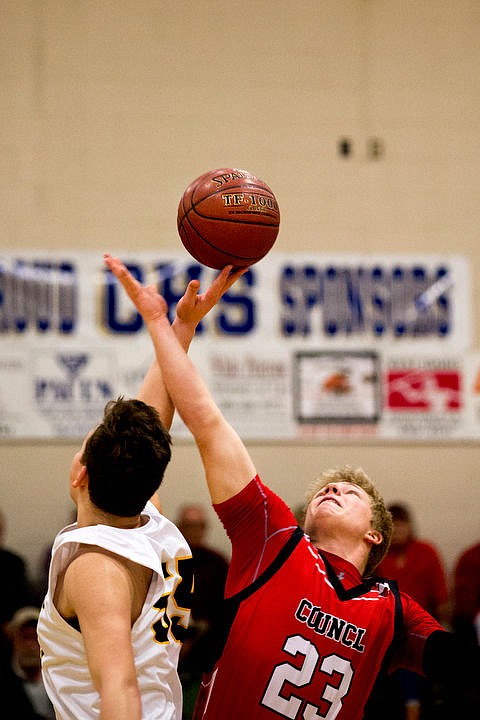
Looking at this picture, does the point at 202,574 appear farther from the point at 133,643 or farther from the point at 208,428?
the point at 133,643

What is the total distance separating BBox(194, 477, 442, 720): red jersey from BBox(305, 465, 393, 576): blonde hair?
0.89ft

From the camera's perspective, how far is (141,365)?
8.82 m

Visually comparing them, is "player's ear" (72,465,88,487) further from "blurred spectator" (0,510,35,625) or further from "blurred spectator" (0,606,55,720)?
"blurred spectator" (0,510,35,625)

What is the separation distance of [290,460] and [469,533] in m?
1.82

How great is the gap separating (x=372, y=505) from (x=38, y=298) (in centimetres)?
617

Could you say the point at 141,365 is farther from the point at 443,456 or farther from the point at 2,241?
the point at 443,456

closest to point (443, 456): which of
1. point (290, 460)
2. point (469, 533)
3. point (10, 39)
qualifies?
point (469, 533)

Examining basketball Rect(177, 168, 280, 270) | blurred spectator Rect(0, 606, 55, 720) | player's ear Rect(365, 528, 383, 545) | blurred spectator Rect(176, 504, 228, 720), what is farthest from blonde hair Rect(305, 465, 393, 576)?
blurred spectator Rect(176, 504, 228, 720)

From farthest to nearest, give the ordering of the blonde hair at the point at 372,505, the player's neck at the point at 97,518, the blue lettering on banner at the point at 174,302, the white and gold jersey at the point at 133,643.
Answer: the blue lettering on banner at the point at 174,302 < the blonde hair at the point at 372,505 < the player's neck at the point at 97,518 < the white and gold jersey at the point at 133,643

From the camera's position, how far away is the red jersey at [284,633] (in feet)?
9.35

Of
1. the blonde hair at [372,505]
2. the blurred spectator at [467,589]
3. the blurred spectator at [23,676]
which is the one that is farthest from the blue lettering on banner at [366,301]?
the blonde hair at [372,505]

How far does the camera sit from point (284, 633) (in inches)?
113

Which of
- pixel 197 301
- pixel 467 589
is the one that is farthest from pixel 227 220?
pixel 467 589

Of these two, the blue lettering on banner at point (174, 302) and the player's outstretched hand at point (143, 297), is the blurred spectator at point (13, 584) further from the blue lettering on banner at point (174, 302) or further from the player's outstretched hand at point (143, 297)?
the player's outstretched hand at point (143, 297)
